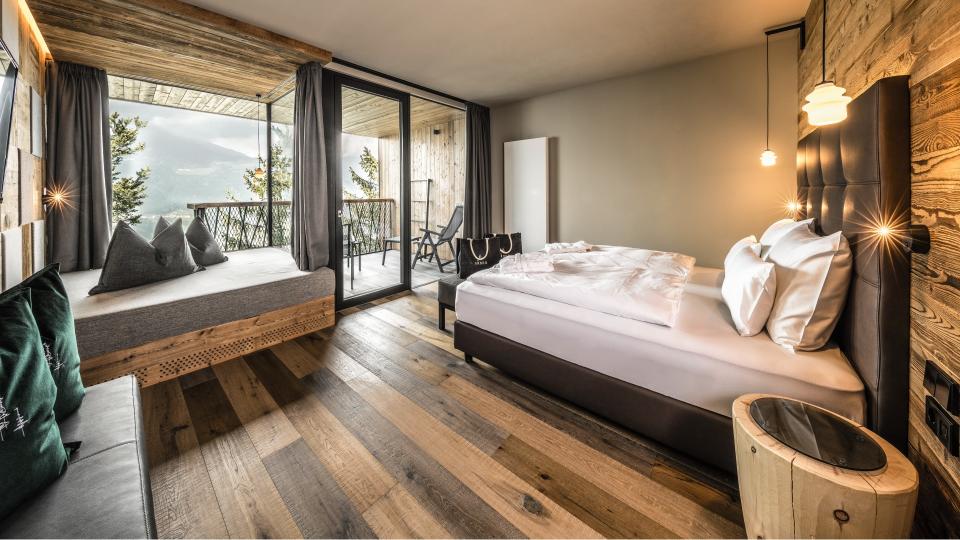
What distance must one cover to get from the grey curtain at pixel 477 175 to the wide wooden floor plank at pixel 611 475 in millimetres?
3463

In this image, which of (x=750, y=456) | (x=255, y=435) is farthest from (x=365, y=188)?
(x=750, y=456)

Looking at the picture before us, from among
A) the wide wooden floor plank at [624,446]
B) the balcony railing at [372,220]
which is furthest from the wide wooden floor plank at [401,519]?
the balcony railing at [372,220]

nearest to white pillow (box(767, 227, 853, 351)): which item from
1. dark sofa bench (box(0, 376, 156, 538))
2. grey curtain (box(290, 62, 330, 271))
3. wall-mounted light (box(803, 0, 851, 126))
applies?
wall-mounted light (box(803, 0, 851, 126))

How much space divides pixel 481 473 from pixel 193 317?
7.45ft

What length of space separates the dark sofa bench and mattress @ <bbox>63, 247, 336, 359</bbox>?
47.6 inches

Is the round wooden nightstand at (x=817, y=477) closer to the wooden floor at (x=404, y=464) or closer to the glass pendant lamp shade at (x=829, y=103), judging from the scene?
the wooden floor at (x=404, y=464)

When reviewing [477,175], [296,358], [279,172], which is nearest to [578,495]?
[296,358]

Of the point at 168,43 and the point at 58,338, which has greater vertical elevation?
the point at 168,43

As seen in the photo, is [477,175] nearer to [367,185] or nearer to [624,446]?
[367,185]

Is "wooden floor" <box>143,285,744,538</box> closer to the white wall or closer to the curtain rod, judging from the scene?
the white wall

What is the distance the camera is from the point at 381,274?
17.2ft

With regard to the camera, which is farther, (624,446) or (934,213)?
(624,446)

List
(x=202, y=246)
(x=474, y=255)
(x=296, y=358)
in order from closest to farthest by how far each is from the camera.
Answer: (x=296, y=358)
(x=474, y=255)
(x=202, y=246)

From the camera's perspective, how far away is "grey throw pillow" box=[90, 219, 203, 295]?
262 centimetres
